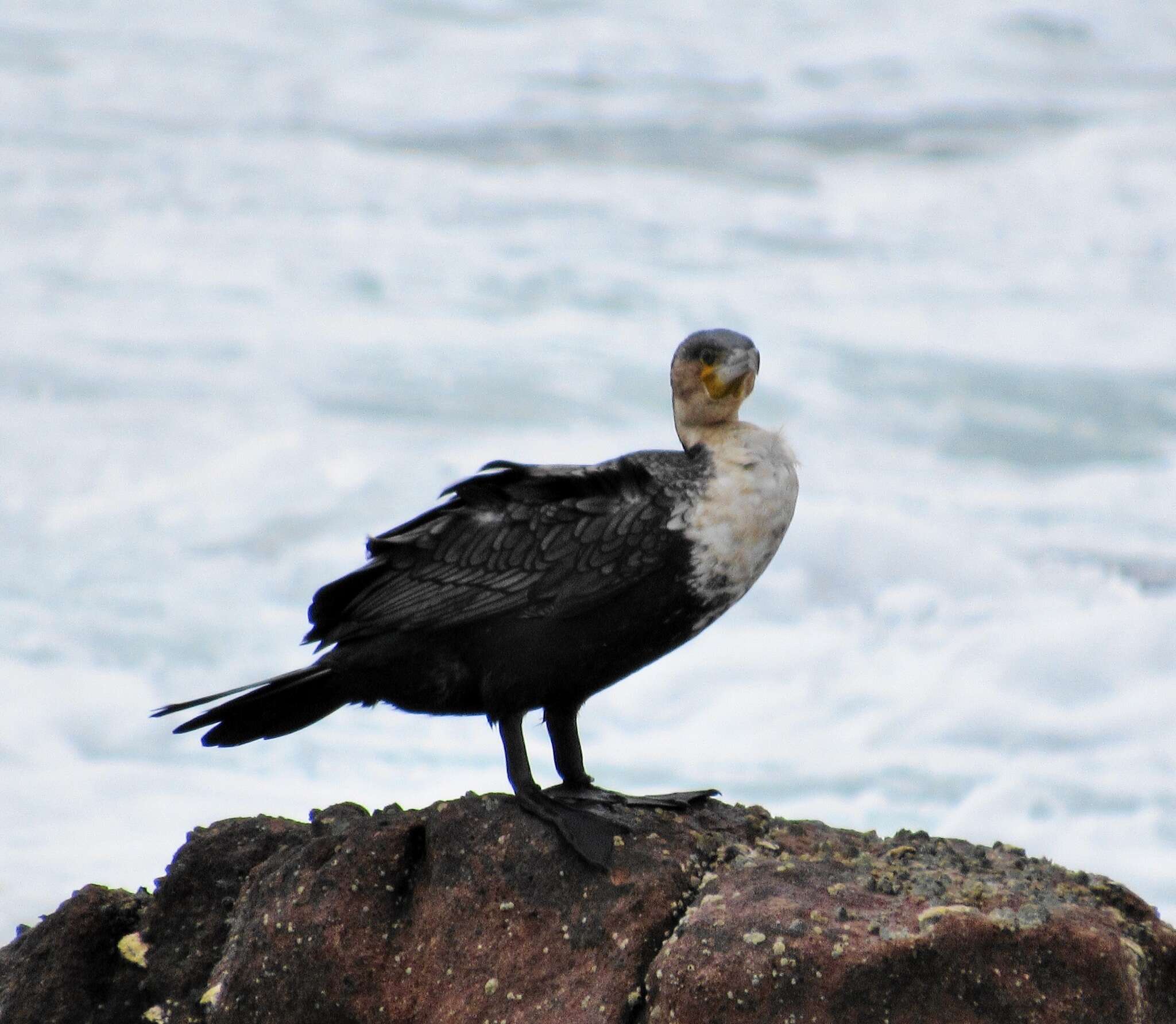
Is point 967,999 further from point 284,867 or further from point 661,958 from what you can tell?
point 284,867

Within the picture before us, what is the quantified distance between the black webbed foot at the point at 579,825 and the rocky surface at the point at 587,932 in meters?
0.04

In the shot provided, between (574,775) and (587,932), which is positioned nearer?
(587,932)

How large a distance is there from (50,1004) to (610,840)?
2099mm

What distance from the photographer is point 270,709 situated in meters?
5.59

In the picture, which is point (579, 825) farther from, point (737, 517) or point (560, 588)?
point (737, 517)

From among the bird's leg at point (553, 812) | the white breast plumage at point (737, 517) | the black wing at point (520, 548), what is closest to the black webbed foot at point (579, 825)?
the bird's leg at point (553, 812)

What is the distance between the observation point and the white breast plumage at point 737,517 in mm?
5141

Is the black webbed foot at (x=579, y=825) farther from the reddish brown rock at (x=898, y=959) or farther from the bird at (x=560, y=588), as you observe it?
the reddish brown rock at (x=898, y=959)

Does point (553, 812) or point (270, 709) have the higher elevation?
point (270, 709)

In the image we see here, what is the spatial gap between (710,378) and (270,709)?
1890 millimetres

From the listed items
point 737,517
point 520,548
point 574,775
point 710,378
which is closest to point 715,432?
point 710,378

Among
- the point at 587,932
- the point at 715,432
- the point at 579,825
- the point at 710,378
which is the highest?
the point at 710,378

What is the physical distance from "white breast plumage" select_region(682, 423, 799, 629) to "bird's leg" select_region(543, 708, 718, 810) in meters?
0.63

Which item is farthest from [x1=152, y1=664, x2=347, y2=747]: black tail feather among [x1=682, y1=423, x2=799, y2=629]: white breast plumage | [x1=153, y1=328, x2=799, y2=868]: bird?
[x1=682, y1=423, x2=799, y2=629]: white breast plumage
